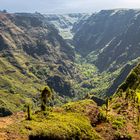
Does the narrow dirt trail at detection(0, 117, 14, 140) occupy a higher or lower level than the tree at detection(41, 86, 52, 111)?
lower

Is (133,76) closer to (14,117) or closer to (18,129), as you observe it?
(14,117)

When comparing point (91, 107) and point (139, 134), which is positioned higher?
point (91, 107)

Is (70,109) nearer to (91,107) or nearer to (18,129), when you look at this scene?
(91,107)

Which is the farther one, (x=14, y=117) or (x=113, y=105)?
(x=113, y=105)

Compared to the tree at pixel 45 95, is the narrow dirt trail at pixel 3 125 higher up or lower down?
lower down

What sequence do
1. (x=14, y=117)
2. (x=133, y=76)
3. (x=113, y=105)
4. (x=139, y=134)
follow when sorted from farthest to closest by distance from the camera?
(x=133, y=76) → (x=113, y=105) → (x=139, y=134) → (x=14, y=117)

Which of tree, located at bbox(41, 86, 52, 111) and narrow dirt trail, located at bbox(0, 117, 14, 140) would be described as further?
tree, located at bbox(41, 86, 52, 111)

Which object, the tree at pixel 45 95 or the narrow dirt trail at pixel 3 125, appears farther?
the tree at pixel 45 95

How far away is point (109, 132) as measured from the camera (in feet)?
391

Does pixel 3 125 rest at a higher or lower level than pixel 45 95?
lower

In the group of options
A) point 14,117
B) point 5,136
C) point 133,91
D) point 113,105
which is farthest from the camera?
point 133,91

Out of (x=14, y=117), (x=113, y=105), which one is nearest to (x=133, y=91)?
(x=113, y=105)

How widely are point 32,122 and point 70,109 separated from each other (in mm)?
24815

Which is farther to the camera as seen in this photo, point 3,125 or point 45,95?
point 45,95
